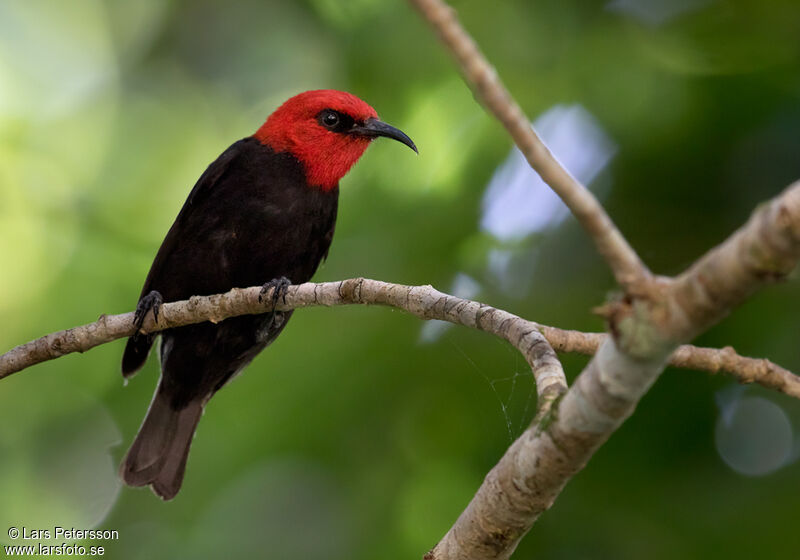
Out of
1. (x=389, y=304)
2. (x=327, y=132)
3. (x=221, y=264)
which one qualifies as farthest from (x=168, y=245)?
(x=389, y=304)

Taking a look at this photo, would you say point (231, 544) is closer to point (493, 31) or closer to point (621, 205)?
point (621, 205)

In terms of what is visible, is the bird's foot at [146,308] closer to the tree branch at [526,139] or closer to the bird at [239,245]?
the bird at [239,245]

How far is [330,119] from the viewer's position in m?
4.75

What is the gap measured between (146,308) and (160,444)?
111 cm

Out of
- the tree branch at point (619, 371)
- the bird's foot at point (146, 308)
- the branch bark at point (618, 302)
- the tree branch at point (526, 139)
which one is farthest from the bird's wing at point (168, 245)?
the tree branch at point (526, 139)

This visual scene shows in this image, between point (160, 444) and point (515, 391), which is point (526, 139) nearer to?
point (515, 391)

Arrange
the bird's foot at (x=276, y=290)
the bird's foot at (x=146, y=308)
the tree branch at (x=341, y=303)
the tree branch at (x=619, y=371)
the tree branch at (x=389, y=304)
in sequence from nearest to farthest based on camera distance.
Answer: the tree branch at (x=619, y=371) < the tree branch at (x=341, y=303) < the tree branch at (x=389, y=304) < the bird's foot at (x=276, y=290) < the bird's foot at (x=146, y=308)

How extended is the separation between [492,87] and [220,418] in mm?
3445

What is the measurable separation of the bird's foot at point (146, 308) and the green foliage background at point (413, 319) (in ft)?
2.59

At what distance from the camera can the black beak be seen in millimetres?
4590

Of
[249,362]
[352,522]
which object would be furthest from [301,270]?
[352,522]

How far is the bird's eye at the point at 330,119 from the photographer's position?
4.74 metres

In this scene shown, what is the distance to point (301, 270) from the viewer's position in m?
4.48

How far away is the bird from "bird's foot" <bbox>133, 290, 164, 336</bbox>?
10.4 inches
